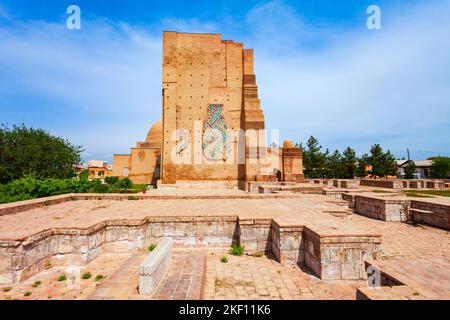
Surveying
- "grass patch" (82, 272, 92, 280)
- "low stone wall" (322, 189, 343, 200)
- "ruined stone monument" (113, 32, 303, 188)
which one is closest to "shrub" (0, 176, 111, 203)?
"grass patch" (82, 272, 92, 280)

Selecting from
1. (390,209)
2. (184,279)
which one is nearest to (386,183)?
(390,209)

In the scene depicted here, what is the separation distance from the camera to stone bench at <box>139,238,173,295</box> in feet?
10.0

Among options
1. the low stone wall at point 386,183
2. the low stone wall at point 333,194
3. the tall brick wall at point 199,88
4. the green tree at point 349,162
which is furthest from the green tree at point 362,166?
the low stone wall at point 333,194

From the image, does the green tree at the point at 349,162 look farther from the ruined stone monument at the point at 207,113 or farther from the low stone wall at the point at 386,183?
the ruined stone monument at the point at 207,113

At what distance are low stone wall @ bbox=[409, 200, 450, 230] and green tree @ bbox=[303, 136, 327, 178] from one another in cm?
2797

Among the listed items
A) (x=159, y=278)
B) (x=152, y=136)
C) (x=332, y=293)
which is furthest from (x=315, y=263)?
(x=152, y=136)

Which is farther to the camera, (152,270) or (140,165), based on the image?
(140,165)

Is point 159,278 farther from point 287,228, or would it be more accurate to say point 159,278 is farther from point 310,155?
point 310,155

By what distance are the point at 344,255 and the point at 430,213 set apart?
18.2ft

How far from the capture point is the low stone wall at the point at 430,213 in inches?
269

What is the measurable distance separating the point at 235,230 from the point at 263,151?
42.0 feet

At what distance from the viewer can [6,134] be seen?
66.2 ft

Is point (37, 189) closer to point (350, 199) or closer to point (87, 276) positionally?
point (87, 276)

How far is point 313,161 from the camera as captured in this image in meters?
35.1
